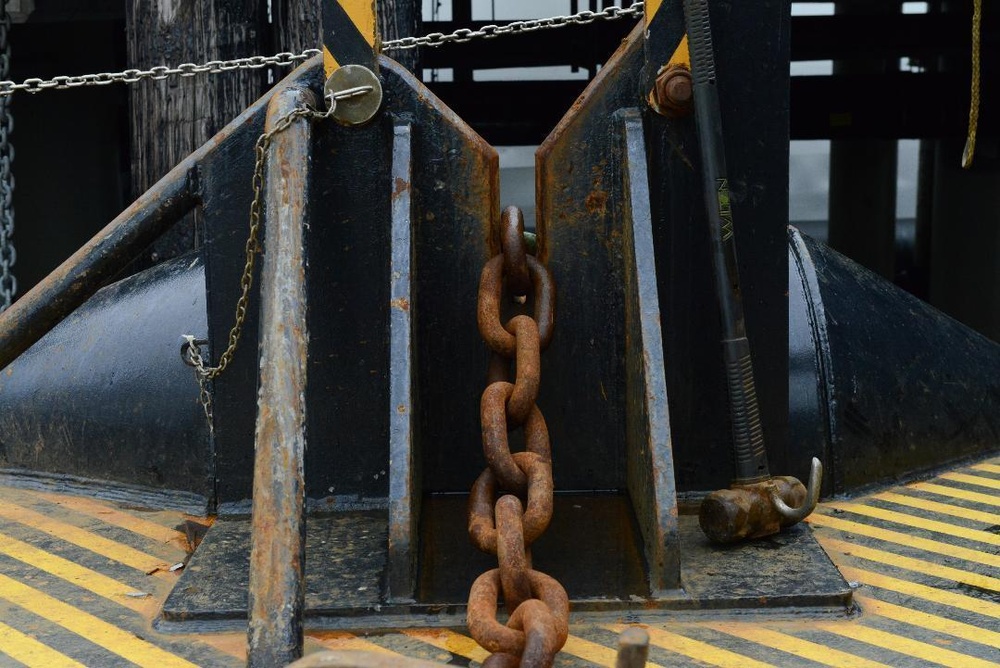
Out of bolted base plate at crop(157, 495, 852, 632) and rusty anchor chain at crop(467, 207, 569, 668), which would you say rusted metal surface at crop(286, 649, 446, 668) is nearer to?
rusty anchor chain at crop(467, 207, 569, 668)

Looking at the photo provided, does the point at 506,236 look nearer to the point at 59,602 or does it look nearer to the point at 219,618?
the point at 219,618

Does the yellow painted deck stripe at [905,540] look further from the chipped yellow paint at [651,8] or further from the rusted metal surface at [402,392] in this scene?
the chipped yellow paint at [651,8]

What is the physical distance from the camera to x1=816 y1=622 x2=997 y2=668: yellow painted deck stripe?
269 centimetres

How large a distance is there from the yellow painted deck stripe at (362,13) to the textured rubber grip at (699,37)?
0.75m

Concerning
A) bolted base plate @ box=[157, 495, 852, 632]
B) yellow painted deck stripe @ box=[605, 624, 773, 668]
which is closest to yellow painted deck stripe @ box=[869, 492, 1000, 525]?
bolted base plate @ box=[157, 495, 852, 632]

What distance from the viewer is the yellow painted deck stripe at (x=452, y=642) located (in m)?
2.71

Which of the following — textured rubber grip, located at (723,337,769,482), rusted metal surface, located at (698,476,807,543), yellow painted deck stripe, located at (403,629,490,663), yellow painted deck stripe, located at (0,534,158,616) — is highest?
textured rubber grip, located at (723,337,769,482)

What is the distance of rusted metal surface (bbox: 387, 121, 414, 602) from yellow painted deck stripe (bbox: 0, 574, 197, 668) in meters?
0.49

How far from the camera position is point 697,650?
2.75 metres

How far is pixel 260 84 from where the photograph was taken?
5.32 m

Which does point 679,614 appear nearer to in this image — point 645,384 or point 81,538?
point 645,384

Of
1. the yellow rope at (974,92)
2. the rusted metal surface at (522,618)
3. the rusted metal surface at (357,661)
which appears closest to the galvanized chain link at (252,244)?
the rusted metal surface at (522,618)

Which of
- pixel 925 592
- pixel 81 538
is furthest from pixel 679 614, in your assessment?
pixel 81 538

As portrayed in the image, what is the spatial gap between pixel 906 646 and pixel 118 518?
2181mm
